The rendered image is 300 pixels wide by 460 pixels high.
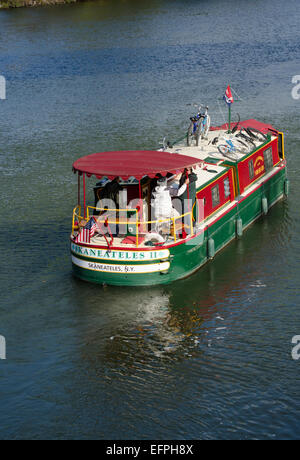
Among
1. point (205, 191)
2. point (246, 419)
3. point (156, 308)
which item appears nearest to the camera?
point (246, 419)

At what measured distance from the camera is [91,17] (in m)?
102

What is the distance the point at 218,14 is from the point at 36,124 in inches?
2120

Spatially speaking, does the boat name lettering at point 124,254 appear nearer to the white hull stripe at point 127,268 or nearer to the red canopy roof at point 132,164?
the white hull stripe at point 127,268

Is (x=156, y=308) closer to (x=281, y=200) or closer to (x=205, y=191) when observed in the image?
(x=205, y=191)

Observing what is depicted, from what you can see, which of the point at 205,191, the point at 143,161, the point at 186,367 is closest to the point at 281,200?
the point at 205,191

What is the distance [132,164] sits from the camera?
27.6 metres

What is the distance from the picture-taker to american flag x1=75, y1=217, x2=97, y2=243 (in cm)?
2755

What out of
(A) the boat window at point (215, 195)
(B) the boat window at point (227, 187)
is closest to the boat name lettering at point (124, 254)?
(A) the boat window at point (215, 195)

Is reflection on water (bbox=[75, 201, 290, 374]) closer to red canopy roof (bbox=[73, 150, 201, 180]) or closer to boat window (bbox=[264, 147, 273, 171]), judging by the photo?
red canopy roof (bbox=[73, 150, 201, 180])

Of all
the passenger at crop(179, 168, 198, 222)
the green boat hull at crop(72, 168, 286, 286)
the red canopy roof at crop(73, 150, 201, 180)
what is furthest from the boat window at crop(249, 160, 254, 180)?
the red canopy roof at crop(73, 150, 201, 180)

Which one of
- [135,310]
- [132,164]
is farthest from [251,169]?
[135,310]

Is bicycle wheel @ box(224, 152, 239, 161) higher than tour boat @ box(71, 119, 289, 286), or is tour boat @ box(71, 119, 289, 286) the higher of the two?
bicycle wheel @ box(224, 152, 239, 161)

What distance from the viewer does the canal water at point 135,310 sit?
20438 mm

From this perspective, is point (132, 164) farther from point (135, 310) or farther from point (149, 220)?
point (135, 310)
